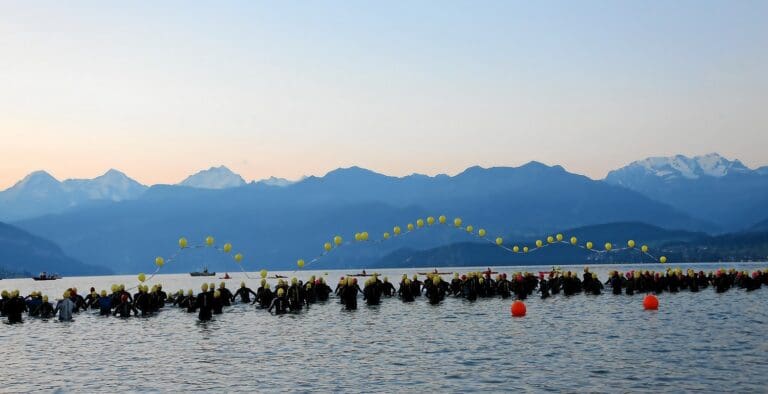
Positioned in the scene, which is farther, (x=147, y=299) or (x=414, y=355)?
(x=147, y=299)

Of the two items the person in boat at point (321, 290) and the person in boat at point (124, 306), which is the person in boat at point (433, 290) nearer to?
the person in boat at point (321, 290)

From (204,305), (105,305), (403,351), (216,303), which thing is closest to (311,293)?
(216,303)

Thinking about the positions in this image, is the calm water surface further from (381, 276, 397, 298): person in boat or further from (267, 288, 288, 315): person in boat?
(381, 276, 397, 298): person in boat

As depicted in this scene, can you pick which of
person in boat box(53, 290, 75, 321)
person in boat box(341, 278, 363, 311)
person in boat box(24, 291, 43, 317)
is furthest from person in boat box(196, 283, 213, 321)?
person in boat box(24, 291, 43, 317)

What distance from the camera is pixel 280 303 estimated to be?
51688 millimetres

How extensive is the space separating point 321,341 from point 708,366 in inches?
648

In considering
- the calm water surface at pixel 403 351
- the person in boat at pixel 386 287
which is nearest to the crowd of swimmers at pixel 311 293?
the person in boat at pixel 386 287

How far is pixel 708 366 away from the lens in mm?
26203

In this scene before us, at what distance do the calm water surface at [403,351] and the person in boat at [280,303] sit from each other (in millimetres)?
998

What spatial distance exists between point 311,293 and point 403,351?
27243 millimetres

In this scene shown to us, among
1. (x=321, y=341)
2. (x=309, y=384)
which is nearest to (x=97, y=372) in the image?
(x=309, y=384)

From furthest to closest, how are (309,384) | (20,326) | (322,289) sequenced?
1. (322,289)
2. (20,326)
3. (309,384)

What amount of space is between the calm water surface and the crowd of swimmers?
146 cm

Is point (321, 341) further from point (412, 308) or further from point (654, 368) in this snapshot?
point (412, 308)
